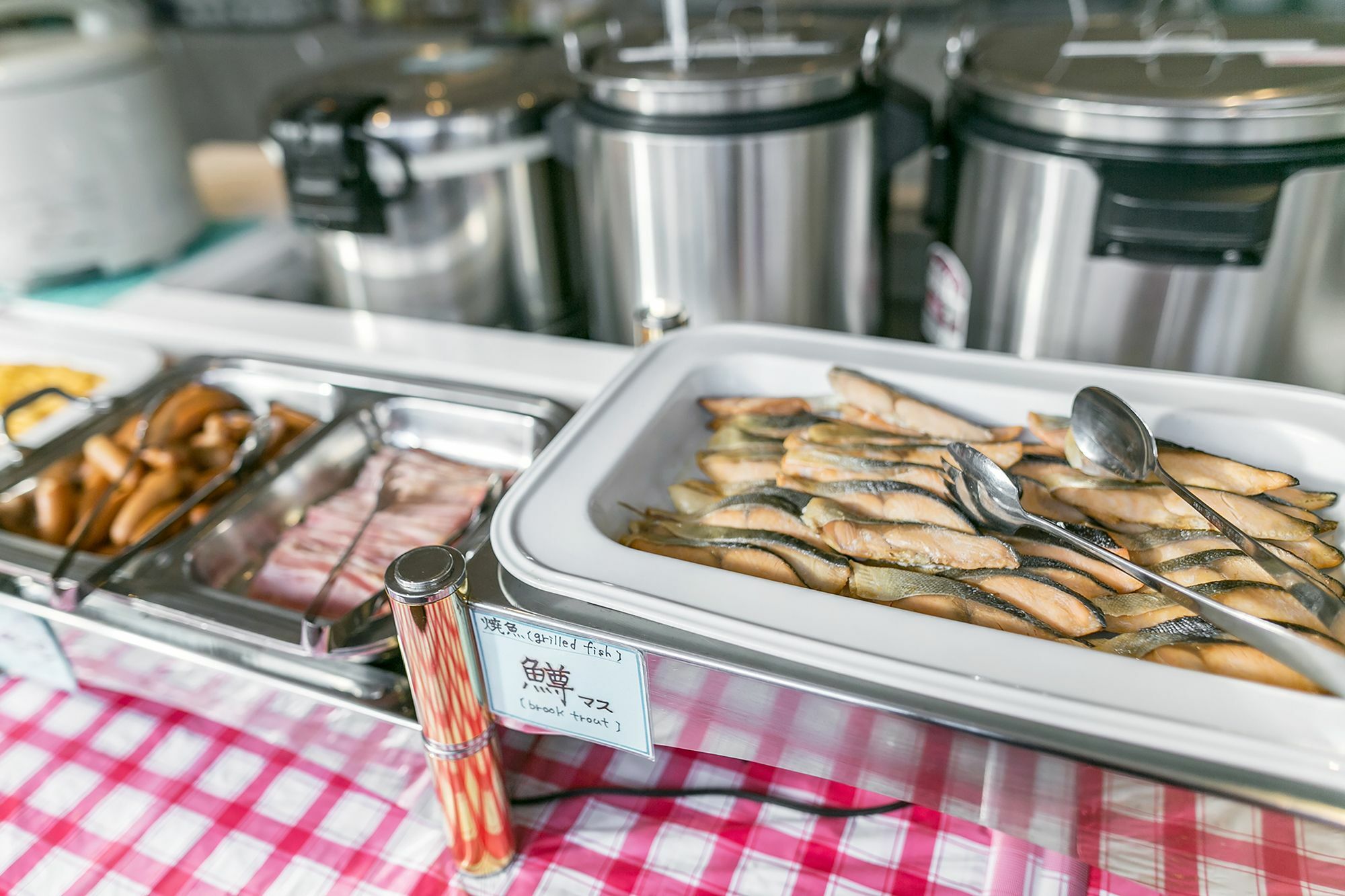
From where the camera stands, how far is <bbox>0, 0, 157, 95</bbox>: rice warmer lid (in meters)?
1.12

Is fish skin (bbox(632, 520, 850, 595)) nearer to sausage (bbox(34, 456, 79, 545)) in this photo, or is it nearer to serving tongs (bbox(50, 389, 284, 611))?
serving tongs (bbox(50, 389, 284, 611))

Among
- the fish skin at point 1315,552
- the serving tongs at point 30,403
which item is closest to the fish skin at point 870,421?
the fish skin at point 1315,552

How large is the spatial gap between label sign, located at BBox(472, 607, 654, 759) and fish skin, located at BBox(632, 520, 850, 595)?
0.09 meters

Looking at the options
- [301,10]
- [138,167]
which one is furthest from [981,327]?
[301,10]

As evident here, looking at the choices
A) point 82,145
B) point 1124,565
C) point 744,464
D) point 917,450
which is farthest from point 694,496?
point 82,145

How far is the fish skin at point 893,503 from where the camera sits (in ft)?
1.67

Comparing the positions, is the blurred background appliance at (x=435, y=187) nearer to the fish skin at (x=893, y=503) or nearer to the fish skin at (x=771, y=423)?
the fish skin at (x=771, y=423)

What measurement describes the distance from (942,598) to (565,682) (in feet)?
0.64

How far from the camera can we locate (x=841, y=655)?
410 mm

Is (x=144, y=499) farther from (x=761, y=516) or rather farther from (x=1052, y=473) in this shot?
(x=1052, y=473)

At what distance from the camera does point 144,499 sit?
752mm

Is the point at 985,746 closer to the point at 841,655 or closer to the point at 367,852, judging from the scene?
the point at 841,655

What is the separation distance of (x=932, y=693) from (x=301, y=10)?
2.95 m

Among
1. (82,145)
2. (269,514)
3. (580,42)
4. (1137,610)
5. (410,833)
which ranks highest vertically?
(580,42)
